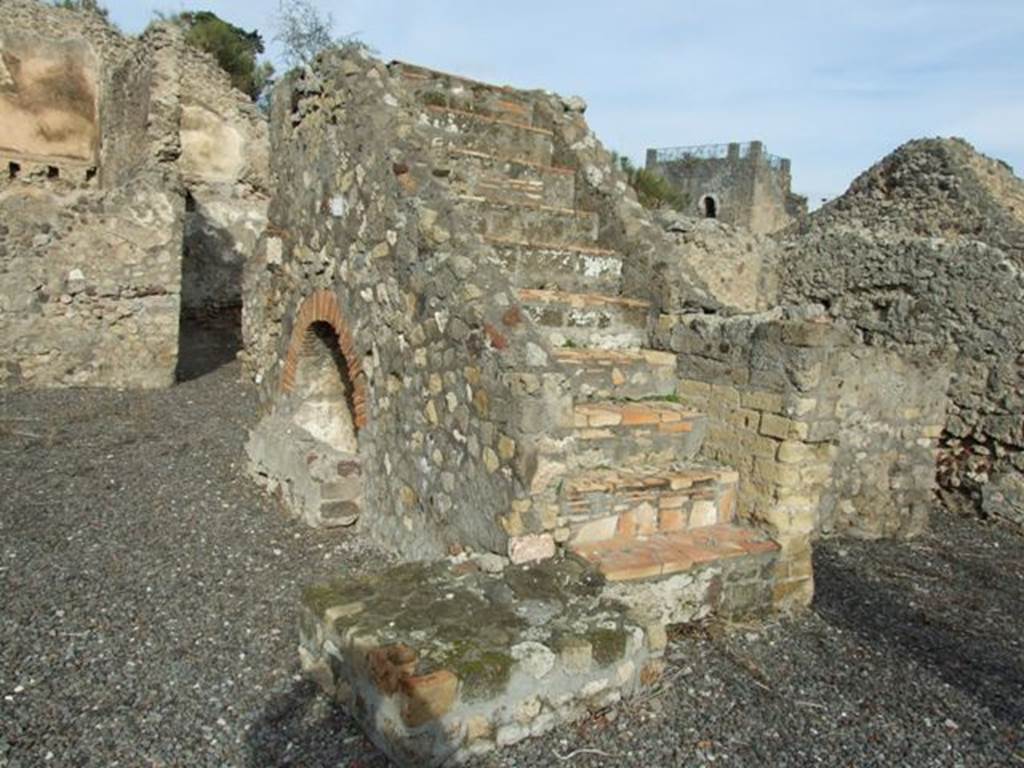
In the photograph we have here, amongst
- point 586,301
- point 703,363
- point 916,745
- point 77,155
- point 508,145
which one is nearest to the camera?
point 916,745

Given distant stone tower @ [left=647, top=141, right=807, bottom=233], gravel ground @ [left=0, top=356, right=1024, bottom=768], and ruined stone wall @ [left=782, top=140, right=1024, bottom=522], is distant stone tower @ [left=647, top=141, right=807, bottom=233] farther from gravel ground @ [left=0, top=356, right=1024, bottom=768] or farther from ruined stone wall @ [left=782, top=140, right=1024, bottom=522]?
gravel ground @ [left=0, top=356, right=1024, bottom=768]

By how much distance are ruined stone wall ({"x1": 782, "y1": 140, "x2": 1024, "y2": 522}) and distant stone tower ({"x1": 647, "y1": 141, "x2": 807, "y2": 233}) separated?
20.8 metres

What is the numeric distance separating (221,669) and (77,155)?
1815cm

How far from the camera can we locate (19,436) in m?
7.67

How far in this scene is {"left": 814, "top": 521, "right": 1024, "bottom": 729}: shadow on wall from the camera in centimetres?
404

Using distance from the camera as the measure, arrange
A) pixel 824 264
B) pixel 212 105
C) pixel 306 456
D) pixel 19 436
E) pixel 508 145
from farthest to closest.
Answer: pixel 212 105 < pixel 824 264 < pixel 19 436 < pixel 508 145 < pixel 306 456

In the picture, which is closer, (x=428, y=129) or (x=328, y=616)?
(x=328, y=616)

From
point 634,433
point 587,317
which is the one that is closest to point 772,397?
point 634,433

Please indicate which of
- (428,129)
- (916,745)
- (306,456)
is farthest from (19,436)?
(916,745)

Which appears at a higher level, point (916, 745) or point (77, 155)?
point (77, 155)

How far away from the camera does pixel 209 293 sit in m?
14.9

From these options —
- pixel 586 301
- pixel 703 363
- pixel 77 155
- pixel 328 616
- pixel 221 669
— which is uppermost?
pixel 77 155

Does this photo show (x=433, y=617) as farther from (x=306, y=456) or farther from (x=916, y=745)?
(x=306, y=456)

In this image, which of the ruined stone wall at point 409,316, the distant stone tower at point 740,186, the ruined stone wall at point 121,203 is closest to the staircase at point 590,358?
the ruined stone wall at point 409,316
